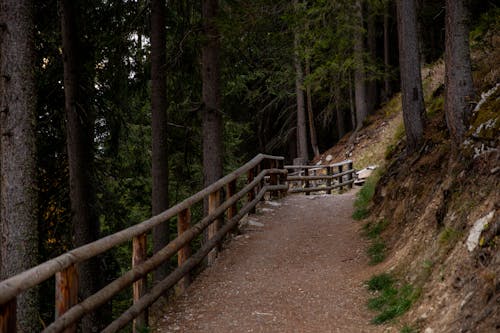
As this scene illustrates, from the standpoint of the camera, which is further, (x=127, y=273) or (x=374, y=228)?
(x=374, y=228)

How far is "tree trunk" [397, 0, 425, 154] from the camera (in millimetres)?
10883

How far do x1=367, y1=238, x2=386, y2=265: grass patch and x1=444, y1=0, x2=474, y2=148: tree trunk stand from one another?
2202mm

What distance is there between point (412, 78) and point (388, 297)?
5.68 meters

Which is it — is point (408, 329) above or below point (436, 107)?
below

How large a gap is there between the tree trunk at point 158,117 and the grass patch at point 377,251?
5.02 meters

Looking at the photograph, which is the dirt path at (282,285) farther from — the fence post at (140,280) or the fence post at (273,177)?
the fence post at (273,177)

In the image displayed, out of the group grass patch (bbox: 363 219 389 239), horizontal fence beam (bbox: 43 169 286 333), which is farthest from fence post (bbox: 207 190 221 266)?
grass patch (bbox: 363 219 389 239)

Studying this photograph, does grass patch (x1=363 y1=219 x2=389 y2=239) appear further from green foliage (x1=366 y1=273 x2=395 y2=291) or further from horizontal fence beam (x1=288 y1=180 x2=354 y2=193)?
horizontal fence beam (x1=288 y1=180 x2=354 y2=193)

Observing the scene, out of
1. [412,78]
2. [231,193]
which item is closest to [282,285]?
[231,193]

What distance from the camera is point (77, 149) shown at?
11094mm

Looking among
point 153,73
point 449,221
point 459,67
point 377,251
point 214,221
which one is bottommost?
point 377,251

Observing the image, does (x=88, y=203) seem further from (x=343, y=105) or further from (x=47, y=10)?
(x=343, y=105)

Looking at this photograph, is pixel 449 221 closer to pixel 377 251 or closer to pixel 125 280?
pixel 377 251

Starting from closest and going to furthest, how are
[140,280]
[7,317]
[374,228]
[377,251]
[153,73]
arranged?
[7,317] → [140,280] → [377,251] → [374,228] → [153,73]
